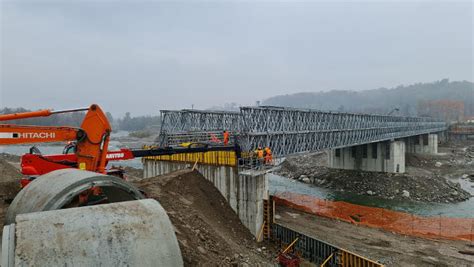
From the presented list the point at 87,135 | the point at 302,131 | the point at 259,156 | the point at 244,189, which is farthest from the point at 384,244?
the point at 87,135

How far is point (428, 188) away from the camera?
45625mm

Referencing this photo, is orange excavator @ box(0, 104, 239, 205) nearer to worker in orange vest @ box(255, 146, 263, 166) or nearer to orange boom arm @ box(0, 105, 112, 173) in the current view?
orange boom arm @ box(0, 105, 112, 173)

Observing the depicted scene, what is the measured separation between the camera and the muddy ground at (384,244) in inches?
714

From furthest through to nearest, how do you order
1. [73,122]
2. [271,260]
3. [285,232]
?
[73,122] < [285,232] < [271,260]

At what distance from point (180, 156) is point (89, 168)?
16.1m

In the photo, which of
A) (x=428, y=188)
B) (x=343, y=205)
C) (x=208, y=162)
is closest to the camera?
(x=208, y=162)

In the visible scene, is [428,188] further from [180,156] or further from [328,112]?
[180,156]

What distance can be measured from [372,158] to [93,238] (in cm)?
5753

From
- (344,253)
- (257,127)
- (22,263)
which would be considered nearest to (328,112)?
(257,127)

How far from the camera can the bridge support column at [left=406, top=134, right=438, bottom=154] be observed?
82625 millimetres

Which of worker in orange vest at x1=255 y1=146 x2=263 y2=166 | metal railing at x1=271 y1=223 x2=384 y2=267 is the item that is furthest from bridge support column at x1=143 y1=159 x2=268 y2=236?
metal railing at x1=271 y1=223 x2=384 y2=267

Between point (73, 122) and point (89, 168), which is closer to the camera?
point (89, 168)

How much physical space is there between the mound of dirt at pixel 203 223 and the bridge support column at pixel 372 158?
39.2m

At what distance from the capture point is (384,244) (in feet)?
67.9
